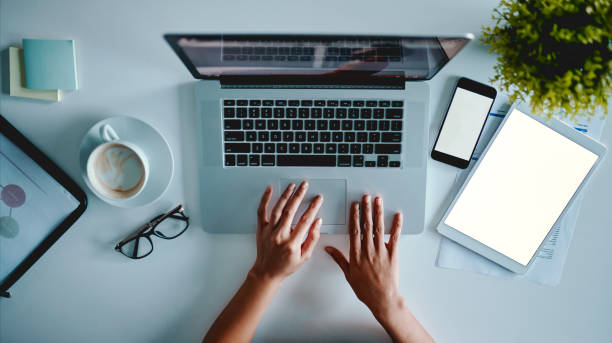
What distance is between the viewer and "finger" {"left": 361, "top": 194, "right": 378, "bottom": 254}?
2.64ft

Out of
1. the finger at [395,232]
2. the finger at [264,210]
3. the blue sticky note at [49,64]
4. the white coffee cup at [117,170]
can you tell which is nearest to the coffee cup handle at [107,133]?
the white coffee cup at [117,170]

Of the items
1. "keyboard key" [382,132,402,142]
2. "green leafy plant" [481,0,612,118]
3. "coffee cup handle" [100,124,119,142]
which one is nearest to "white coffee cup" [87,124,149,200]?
"coffee cup handle" [100,124,119,142]

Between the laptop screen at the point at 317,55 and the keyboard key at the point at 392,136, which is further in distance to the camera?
the keyboard key at the point at 392,136

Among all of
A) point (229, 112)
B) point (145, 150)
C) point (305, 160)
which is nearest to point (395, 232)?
point (305, 160)

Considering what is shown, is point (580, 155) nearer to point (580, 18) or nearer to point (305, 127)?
point (580, 18)

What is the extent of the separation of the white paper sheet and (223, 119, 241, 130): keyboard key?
1.82 ft

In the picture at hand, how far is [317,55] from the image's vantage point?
2.39 ft

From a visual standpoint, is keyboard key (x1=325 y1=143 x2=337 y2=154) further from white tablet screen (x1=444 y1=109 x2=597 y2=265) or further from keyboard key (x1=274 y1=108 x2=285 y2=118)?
white tablet screen (x1=444 y1=109 x2=597 y2=265)

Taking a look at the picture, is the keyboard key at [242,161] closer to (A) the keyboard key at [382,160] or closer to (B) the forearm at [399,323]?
(A) the keyboard key at [382,160]

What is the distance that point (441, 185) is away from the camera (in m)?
0.85

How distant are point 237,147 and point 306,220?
0.78ft

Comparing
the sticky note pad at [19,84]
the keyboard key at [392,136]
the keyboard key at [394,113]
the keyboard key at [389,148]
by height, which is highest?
the sticky note pad at [19,84]

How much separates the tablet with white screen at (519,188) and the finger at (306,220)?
0.31m

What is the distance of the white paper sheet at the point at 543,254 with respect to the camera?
0.85 meters
